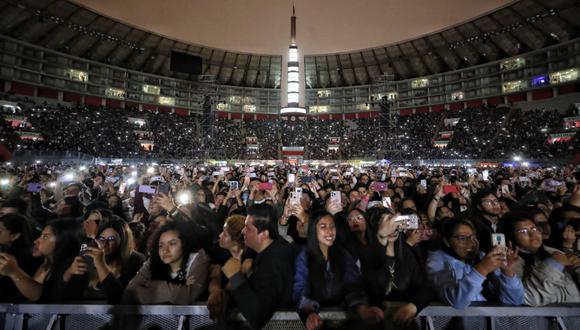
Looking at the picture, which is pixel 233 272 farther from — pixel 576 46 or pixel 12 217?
pixel 576 46

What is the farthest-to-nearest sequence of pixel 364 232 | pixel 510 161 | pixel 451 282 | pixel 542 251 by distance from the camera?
pixel 510 161
pixel 364 232
pixel 542 251
pixel 451 282

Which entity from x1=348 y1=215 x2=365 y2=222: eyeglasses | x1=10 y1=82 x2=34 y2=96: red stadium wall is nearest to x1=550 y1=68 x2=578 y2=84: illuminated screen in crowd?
x1=348 y1=215 x2=365 y2=222: eyeglasses

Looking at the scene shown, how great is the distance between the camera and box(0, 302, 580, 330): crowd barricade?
2.23m

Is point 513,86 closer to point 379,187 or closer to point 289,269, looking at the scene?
point 379,187

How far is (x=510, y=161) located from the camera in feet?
100

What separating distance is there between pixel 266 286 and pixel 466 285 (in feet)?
4.97

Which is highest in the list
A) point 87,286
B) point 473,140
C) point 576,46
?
point 576,46

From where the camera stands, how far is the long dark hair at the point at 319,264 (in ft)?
8.29

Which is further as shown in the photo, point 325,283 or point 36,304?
point 325,283

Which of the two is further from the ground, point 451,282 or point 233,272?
point 233,272

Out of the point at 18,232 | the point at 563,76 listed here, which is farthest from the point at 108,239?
the point at 563,76

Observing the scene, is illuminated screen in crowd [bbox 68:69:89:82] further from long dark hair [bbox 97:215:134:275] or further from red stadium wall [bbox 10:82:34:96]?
long dark hair [bbox 97:215:134:275]

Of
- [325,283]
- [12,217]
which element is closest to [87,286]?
[12,217]

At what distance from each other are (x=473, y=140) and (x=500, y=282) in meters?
47.2
